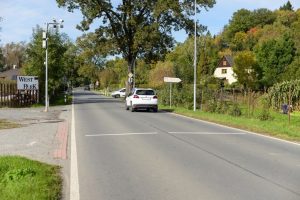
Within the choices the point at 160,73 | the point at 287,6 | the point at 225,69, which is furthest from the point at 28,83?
the point at 287,6

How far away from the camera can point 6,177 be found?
8875mm

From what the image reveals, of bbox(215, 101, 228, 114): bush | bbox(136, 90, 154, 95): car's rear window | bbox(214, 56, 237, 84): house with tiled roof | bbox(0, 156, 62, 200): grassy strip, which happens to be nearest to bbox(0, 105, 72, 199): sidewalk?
bbox(0, 156, 62, 200): grassy strip

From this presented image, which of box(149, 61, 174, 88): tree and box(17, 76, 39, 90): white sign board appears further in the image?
box(149, 61, 174, 88): tree

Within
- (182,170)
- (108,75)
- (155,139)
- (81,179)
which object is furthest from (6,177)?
(108,75)

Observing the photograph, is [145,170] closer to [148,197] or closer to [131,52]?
[148,197]

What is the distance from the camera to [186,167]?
34.9 feet

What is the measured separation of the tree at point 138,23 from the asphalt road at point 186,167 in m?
35.6

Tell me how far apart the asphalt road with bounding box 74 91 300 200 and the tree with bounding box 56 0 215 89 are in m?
35.6

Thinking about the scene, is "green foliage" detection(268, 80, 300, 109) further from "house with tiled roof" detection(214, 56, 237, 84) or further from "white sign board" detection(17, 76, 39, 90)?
"house with tiled roof" detection(214, 56, 237, 84)

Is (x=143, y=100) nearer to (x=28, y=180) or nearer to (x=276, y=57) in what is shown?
(x=28, y=180)

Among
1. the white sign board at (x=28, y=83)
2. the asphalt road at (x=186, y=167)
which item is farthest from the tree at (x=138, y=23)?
the asphalt road at (x=186, y=167)

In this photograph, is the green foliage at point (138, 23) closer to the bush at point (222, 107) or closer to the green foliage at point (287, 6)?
the bush at point (222, 107)

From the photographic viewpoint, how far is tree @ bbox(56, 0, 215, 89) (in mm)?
52156

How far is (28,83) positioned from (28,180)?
33650 mm
